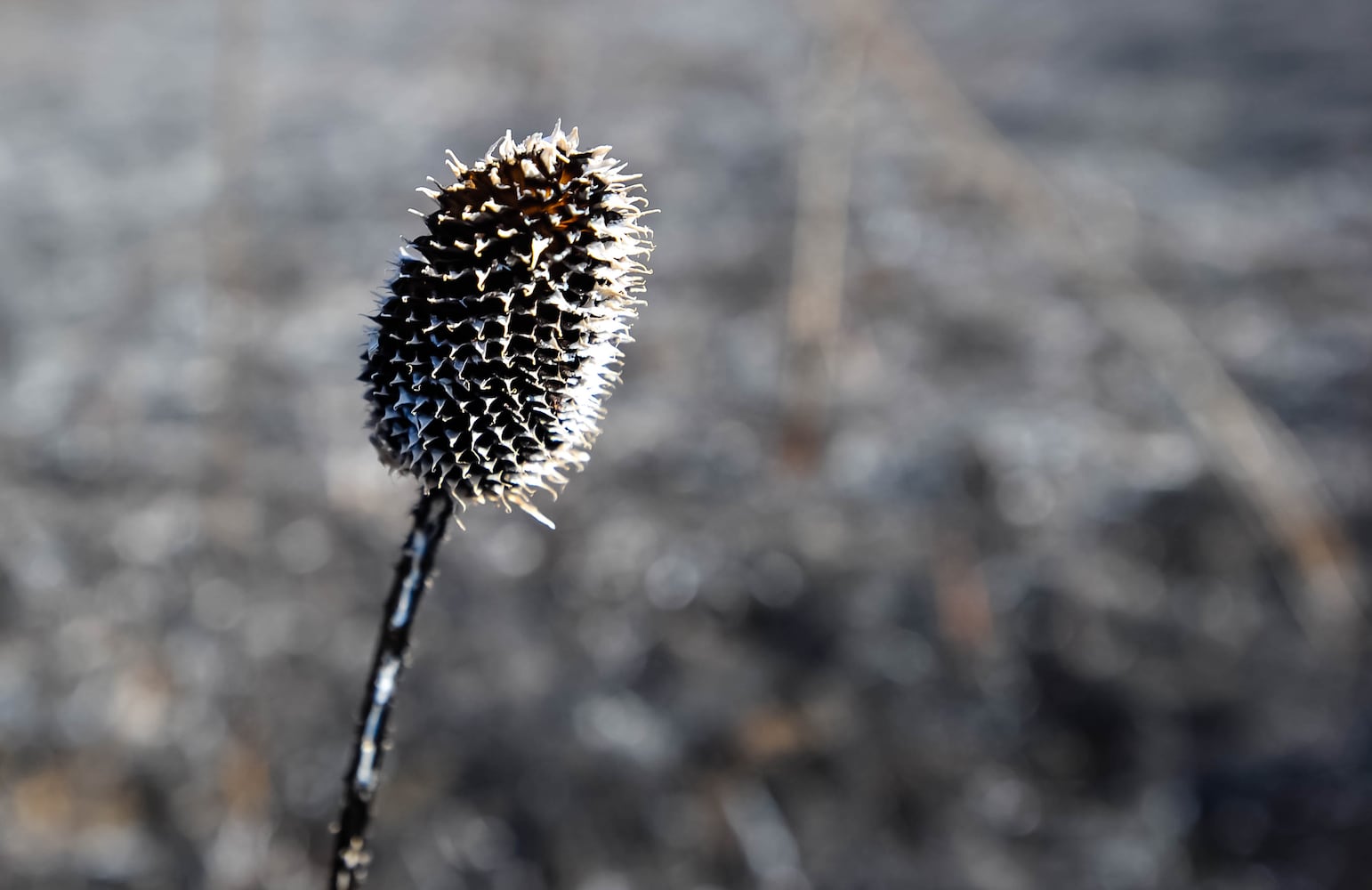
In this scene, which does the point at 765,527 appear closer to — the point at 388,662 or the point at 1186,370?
the point at 1186,370

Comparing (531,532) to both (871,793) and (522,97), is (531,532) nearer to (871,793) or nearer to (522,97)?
(871,793)

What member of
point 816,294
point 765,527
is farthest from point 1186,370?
point 765,527

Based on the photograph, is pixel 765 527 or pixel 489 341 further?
pixel 765 527

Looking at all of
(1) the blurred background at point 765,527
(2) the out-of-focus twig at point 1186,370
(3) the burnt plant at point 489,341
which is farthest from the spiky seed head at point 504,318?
(2) the out-of-focus twig at point 1186,370

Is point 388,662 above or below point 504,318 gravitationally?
below

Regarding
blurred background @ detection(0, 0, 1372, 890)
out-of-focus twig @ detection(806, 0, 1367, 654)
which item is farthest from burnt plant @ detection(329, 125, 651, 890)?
out-of-focus twig @ detection(806, 0, 1367, 654)

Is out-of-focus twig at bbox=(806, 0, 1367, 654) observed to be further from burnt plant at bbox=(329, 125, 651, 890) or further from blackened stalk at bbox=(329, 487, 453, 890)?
blackened stalk at bbox=(329, 487, 453, 890)

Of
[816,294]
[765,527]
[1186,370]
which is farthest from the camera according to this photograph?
[1186,370]

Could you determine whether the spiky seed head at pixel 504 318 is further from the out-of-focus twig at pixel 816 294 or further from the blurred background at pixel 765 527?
the out-of-focus twig at pixel 816 294
